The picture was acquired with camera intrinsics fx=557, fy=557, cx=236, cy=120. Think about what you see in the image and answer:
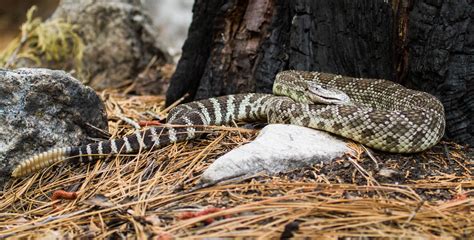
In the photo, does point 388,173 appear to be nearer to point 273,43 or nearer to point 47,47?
point 273,43

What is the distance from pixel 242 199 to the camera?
3738 millimetres

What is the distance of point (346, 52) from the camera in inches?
217

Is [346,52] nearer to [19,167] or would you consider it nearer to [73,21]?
[19,167]

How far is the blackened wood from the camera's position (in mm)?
4883

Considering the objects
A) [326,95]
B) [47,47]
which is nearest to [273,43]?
[326,95]

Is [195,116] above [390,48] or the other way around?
the other way around

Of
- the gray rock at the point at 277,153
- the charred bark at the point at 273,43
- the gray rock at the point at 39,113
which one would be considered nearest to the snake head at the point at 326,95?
the gray rock at the point at 277,153

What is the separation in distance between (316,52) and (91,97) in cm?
227

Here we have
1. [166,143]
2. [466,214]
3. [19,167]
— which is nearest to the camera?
[466,214]

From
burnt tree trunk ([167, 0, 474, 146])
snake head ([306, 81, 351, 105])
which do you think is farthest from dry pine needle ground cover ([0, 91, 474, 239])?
burnt tree trunk ([167, 0, 474, 146])

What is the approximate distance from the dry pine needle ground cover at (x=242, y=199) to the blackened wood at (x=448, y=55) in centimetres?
36

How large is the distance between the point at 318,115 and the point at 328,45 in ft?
3.42

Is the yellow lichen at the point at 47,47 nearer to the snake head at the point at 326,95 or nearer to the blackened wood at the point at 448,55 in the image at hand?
the snake head at the point at 326,95

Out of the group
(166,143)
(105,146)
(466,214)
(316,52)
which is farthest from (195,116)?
(466,214)
